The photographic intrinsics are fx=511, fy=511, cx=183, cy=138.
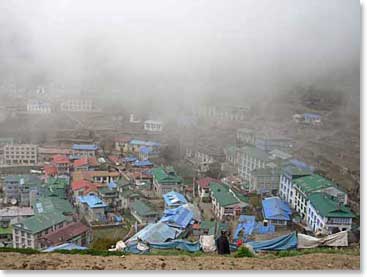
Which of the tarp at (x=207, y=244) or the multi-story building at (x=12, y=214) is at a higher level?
the multi-story building at (x=12, y=214)

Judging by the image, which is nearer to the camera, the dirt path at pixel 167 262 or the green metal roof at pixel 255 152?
the dirt path at pixel 167 262

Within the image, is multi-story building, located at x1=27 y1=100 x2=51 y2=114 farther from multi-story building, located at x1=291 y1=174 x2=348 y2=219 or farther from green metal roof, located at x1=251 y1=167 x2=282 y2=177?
multi-story building, located at x1=291 y1=174 x2=348 y2=219

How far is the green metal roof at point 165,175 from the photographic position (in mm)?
3361

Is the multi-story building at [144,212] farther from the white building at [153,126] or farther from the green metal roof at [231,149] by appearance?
the green metal roof at [231,149]

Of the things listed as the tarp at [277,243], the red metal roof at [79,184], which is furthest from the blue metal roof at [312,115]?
the red metal roof at [79,184]

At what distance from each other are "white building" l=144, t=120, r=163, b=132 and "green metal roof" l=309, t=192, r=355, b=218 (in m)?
1.09

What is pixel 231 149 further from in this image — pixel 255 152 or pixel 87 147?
pixel 87 147

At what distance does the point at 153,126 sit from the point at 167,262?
34.7 inches

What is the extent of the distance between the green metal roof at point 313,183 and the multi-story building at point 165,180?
768 millimetres

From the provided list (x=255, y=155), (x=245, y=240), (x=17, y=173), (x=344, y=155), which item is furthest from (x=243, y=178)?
(x=17, y=173)

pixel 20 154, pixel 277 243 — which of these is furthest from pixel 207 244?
pixel 20 154

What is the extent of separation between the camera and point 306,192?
10.9ft

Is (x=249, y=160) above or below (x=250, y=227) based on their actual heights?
above

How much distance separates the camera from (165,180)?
11.0 ft
